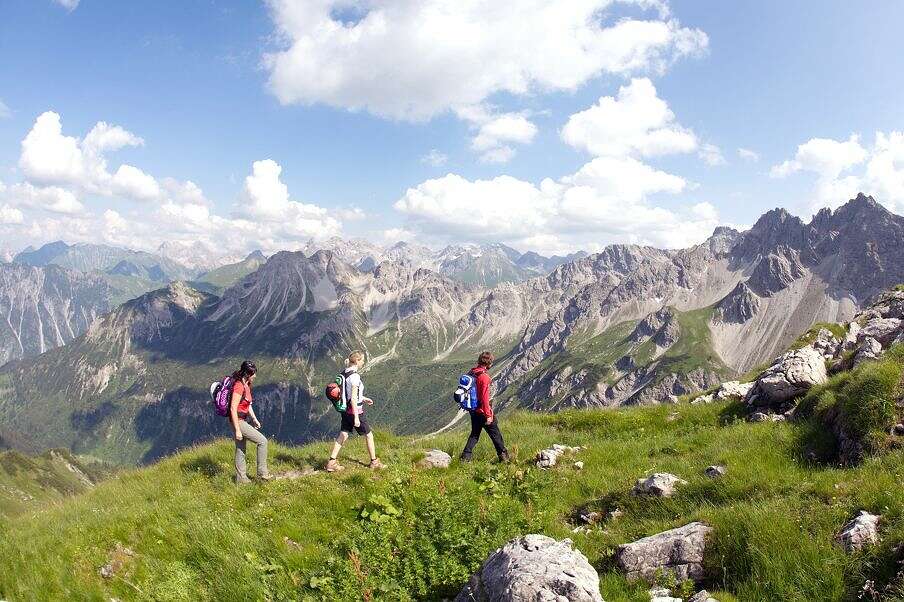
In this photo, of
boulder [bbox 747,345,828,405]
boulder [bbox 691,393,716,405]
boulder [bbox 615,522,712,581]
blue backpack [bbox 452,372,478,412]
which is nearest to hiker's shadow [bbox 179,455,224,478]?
blue backpack [bbox 452,372,478,412]

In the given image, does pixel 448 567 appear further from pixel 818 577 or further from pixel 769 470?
pixel 769 470

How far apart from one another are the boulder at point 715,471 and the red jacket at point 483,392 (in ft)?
20.7

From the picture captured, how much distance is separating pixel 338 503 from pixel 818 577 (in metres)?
8.94

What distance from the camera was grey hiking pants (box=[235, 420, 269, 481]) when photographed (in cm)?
1434

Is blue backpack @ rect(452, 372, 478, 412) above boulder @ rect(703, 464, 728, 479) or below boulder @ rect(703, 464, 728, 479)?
above

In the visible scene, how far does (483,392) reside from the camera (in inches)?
637

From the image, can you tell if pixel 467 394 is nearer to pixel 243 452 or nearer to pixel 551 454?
pixel 551 454

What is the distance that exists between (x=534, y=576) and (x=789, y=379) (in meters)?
15.2

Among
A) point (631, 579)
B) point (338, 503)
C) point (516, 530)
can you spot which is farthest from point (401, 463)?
point (631, 579)

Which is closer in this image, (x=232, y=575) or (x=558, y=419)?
(x=232, y=575)

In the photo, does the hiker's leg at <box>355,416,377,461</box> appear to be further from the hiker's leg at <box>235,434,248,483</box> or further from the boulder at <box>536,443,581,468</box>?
the boulder at <box>536,443,581,468</box>

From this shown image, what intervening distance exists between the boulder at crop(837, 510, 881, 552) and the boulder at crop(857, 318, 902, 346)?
15.8 meters

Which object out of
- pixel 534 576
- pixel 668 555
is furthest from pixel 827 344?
pixel 534 576

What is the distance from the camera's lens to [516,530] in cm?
958
